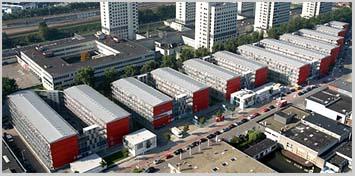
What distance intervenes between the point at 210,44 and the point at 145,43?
14.8 meters

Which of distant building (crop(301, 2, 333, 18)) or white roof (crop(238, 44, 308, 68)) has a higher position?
distant building (crop(301, 2, 333, 18))

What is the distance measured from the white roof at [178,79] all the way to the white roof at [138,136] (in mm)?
11070

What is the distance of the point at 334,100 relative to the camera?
60.7 m

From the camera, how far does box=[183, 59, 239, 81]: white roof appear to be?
63412 mm

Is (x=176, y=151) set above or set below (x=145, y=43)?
below

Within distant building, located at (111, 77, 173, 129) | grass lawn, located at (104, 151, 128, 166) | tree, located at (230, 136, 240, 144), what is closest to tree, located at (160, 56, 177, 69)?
distant building, located at (111, 77, 173, 129)

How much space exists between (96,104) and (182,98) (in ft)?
A: 41.1

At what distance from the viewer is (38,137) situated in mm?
46875

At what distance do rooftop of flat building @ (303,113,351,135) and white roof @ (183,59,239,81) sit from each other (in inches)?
561

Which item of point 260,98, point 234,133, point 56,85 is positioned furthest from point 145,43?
point 234,133

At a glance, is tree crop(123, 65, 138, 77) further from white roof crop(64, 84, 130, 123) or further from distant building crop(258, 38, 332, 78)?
distant building crop(258, 38, 332, 78)

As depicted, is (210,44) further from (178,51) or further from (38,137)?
(38,137)

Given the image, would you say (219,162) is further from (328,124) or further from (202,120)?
(328,124)

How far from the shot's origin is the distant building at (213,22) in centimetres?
8494
